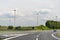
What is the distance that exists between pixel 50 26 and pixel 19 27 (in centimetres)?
5377

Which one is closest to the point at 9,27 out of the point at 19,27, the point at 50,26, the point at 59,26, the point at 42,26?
the point at 19,27

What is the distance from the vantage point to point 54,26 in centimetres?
15388

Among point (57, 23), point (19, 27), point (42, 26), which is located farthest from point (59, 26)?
point (19, 27)

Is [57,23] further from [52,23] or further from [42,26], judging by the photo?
[42,26]

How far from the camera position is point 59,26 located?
157 meters

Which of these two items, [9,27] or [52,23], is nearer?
[9,27]

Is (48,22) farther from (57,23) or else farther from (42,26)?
(42,26)

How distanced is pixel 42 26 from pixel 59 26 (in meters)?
31.0

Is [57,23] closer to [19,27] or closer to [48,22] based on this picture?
[48,22]

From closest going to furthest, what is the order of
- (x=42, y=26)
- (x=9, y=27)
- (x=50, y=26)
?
(x=9, y=27) < (x=42, y=26) < (x=50, y=26)

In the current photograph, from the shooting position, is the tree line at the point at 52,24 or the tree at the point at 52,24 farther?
the tree line at the point at 52,24

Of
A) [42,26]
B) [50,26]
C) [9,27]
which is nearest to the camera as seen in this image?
[9,27]

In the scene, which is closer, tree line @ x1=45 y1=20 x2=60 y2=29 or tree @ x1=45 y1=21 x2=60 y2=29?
tree @ x1=45 y1=21 x2=60 y2=29

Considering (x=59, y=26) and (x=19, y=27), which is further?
(x=59, y=26)
